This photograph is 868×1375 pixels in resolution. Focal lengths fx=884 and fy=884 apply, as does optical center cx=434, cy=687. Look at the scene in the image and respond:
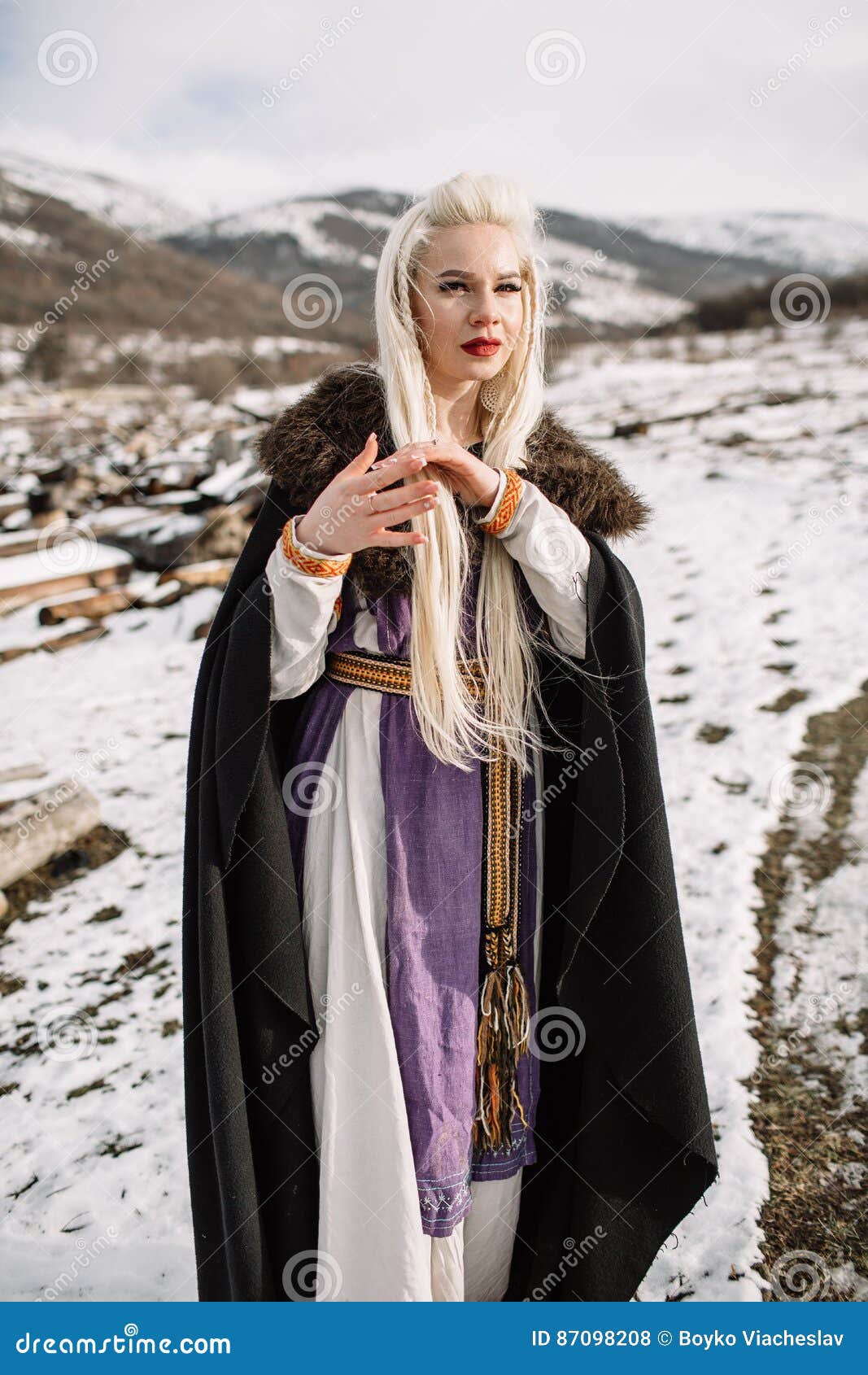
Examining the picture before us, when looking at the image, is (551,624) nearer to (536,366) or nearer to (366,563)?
(366,563)

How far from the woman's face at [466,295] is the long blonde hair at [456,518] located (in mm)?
27

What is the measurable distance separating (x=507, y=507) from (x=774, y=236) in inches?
2363

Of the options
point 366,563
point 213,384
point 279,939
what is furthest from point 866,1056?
point 213,384

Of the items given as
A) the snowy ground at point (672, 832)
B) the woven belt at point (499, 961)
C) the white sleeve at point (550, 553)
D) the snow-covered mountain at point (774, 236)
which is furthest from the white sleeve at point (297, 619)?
the snow-covered mountain at point (774, 236)

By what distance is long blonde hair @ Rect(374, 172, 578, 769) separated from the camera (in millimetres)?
1652

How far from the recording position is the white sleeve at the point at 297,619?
4.98 feet

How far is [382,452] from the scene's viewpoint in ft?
5.62

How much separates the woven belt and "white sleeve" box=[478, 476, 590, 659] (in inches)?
7.8

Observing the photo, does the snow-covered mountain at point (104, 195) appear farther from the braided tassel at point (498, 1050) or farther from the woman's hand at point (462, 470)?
the braided tassel at point (498, 1050)

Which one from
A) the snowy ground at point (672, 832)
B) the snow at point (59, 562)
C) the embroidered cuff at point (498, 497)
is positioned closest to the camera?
the embroidered cuff at point (498, 497)

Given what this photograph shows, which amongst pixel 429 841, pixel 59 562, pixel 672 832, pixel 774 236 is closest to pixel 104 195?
pixel 774 236

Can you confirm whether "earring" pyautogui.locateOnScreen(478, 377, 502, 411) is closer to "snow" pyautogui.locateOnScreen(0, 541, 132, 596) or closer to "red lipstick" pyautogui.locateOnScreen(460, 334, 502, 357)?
"red lipstick" pyautogui.locateOnScreen(460, 334, 502, 357)

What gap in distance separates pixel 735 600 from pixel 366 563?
4829 millimetres

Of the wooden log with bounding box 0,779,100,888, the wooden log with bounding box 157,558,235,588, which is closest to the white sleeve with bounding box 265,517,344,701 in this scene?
the wooden log with bounding box 0,779,100,888
